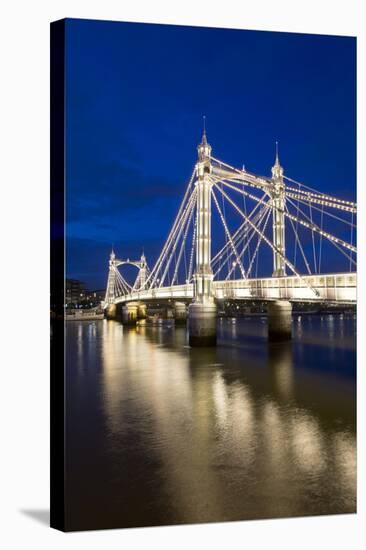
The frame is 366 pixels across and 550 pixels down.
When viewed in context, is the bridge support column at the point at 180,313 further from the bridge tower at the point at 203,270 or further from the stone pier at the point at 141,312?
the bridge tower at the point at 203,270

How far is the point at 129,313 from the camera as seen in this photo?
33875 mm

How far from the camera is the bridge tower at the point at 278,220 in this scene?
453 inches

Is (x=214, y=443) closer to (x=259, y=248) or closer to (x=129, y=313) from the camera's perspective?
(x=259, y=248)

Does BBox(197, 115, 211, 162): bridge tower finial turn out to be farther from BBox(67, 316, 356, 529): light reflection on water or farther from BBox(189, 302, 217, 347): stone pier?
BBox(189, 302, 217, 347): stone pier

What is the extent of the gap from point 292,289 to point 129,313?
20847mm

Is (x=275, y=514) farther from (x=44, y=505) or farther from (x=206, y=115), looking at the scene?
(x=206, y=115)

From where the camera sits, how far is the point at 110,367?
14.7 m

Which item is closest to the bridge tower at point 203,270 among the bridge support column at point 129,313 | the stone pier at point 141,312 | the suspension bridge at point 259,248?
the suspension bridge at point 259,248

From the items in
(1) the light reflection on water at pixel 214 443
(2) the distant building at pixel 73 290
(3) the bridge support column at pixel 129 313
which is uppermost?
(2) the distant building at pixel 73 290

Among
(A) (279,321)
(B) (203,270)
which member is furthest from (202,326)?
(B) (203,270)

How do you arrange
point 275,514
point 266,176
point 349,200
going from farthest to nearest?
point 266,176, point 349,200, point 275,514

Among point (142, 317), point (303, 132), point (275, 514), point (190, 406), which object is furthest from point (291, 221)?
point (142, 317)

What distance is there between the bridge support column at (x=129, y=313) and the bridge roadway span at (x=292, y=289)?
14.2 m

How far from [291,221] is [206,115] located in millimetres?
4983
